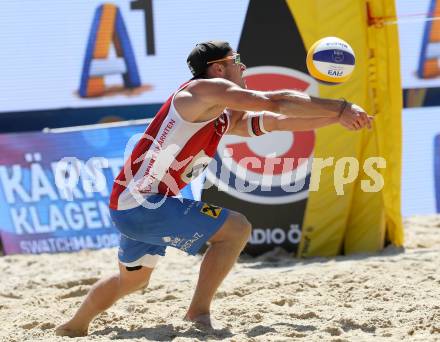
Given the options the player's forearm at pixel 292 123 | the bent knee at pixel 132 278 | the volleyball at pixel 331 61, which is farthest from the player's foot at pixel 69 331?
the volleyball at pixel 331 61

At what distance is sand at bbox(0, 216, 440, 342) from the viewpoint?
4.09 metres

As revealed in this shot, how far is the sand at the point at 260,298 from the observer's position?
13.4 ft

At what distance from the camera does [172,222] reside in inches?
158

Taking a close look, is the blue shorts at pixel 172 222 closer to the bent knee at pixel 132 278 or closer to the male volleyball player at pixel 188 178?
the male volleyball player at pixel 188 178

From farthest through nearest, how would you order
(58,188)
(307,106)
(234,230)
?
(58,188) → (234,230) → (307,106)

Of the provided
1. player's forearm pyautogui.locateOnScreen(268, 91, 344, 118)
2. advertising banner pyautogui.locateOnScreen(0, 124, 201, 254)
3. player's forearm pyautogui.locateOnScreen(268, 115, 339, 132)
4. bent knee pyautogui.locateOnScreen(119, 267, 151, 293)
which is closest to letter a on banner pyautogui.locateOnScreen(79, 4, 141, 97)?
advertising banner pyautogui.locateOnScreen(0, 124, 201, 254)

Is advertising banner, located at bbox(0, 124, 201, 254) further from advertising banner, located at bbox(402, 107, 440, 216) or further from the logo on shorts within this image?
the logo on shorts

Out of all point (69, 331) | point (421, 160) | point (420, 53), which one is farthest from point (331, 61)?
point (421, 160)

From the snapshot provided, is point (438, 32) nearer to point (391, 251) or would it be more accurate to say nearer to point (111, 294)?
point (391, 251)

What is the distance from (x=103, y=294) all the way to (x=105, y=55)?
3.11m

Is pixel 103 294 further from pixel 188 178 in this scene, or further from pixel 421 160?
pixel 421 160

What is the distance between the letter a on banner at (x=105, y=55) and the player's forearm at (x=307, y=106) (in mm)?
3065

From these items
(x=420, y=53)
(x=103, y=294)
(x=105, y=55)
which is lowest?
(x=103, y=294)

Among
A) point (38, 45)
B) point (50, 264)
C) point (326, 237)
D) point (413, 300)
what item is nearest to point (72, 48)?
point (38, 45)
